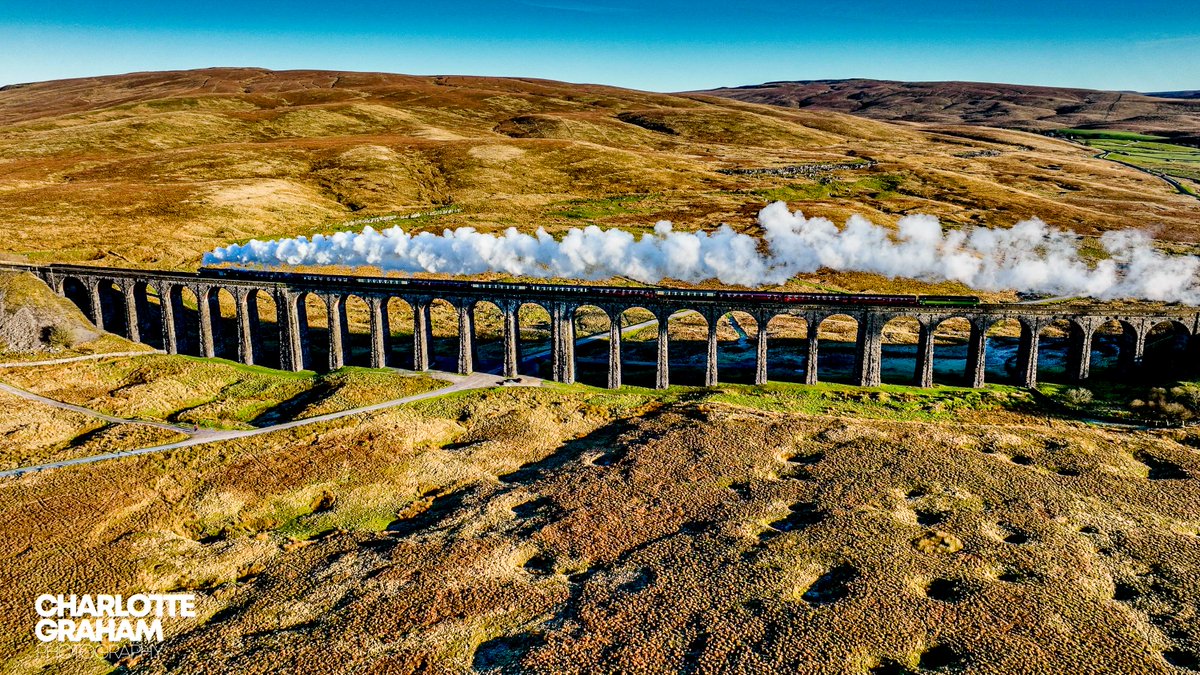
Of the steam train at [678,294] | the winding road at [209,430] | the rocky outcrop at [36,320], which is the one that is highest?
the steam train at [678,294]

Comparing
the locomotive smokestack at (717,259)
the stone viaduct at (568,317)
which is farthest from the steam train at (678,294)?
the locomotive smokestack at (717,259)

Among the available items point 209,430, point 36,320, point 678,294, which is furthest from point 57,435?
point 678,294

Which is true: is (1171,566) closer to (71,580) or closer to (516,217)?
(71,580)

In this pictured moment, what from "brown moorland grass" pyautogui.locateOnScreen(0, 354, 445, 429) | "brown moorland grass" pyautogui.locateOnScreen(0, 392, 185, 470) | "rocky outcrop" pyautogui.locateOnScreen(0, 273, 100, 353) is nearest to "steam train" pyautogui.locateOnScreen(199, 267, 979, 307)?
"brown moorland grass" pyautogui.locateOnScreen(0, 354, 445, 429)

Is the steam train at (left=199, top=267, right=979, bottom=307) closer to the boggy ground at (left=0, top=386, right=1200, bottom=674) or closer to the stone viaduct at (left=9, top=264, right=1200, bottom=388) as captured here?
the stone viaduct at (left=9, top=264, right=1200, bottom=388)

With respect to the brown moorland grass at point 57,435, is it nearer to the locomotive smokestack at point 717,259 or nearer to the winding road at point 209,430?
the winding road at point 209,430
